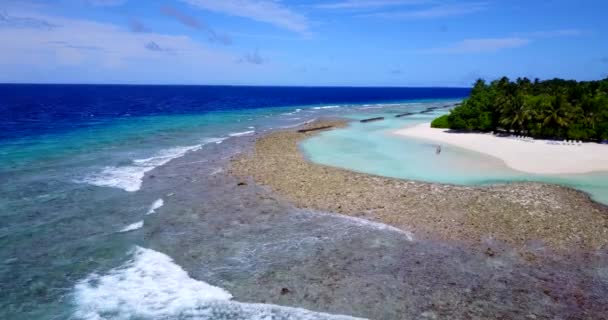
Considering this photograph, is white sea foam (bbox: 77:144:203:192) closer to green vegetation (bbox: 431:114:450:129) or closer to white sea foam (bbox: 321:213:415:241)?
white sea foam (bbox: 321:213:415:241)

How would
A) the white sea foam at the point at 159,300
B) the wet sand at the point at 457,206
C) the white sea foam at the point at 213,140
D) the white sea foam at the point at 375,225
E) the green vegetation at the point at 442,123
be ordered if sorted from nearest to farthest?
the white sea foam at the point at 159,300
the wet sand at the point at 457,206
the white sea foam at the point at 375,225
the white sea foam at the point at 213,140
the green vegetation at the point at 442,123

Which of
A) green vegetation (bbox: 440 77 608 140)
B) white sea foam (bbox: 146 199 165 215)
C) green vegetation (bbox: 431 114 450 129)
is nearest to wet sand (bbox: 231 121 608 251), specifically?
white sea foam (bbox: 146 199 165 215)

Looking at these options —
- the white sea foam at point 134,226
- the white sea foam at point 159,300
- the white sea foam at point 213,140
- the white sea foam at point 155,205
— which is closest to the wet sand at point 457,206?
the white sea foam at point 155,205

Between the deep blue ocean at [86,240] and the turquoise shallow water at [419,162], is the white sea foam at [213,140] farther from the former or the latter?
the turquoise shallow water at [419,162]

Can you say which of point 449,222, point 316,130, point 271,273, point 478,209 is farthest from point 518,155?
point 271,273

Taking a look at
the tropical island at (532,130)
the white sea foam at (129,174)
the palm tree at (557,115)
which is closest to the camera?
the white sea foam at (129,174)

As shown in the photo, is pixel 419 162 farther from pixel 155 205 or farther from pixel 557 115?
pixel 155 205
